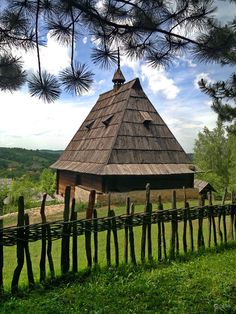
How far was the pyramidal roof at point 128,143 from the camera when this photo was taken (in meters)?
20.4

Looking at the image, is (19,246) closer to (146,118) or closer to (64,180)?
(146,118)

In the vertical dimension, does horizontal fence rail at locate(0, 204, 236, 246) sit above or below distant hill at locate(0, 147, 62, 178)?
below

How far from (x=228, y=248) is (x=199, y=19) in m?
5.77

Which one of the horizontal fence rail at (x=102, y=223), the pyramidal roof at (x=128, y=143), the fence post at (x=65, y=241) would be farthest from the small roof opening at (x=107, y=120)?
the fence post at (x=65, y=241)

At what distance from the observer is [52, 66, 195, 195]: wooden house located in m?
20.2

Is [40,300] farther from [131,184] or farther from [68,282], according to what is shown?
[131,184]

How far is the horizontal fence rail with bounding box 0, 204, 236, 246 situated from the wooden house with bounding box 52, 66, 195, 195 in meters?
Answer: 11.1

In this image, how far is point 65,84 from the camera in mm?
4406

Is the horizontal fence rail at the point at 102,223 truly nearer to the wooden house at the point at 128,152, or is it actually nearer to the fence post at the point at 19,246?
the fence post at the point at 19,246

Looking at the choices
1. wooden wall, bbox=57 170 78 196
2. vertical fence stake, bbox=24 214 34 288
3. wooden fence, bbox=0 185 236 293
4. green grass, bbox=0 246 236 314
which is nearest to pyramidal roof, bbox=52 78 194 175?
wooden wall, bbox=57 170 78 196

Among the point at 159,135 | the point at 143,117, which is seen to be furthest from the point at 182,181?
the point at 143,117

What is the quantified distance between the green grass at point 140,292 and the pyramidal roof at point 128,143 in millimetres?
12655

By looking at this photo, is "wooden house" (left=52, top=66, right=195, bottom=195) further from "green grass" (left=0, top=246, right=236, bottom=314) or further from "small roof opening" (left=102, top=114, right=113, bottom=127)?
"green grass" (left=0, top=246, right=236, bottom=314)

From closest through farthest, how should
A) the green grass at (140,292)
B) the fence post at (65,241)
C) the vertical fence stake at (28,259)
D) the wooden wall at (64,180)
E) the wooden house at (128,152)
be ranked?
the green grass at (140,292)
the vertical fence stake at (28,259)
the fence post at (65,241)
the wooden house at (128,152)
the wooden wall at (64,180)
